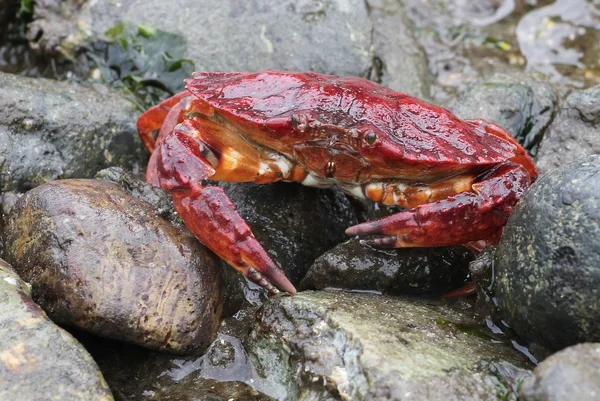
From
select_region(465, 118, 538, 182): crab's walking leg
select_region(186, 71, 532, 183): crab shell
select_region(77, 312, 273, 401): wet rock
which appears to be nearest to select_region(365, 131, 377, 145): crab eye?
select_region(186, 71, 532, 183): crab shell

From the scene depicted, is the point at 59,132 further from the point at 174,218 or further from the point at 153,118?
the point at 174,218

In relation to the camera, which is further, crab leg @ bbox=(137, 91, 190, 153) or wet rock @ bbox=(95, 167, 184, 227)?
crab leg @ bbox=(137, 91, 190, 153)

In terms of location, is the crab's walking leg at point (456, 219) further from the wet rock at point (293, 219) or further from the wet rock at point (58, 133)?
the wet rock at point (58, 133)

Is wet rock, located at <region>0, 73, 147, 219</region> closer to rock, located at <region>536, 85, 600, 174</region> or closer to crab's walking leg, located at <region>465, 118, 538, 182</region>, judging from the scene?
crab's walking leg, located at <region>465, 118, 538, 182</region>

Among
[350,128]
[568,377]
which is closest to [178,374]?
[350,128]

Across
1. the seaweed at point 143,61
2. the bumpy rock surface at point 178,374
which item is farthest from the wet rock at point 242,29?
the bumpy rock surface at point 178,374
